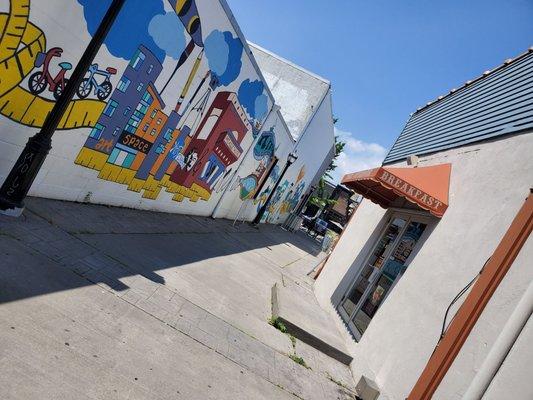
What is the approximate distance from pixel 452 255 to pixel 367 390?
1975 millimetres

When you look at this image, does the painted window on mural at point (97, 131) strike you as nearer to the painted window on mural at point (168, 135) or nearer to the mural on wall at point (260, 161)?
the painted window on mural at point (168, 135)

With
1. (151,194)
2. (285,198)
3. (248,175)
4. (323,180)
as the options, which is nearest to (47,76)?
(151,194)

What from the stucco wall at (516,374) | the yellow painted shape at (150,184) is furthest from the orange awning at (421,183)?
the yellow painted shape at (150,184)

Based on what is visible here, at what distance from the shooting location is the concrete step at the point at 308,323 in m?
6.29

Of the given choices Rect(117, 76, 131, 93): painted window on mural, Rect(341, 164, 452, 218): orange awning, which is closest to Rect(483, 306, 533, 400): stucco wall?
Rect(341, 164, 452, 218): orange awning

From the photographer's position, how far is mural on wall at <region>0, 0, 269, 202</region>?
15.1 feet

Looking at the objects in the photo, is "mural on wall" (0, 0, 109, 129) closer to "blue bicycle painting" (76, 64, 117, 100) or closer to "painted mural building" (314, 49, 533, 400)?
"blue bicycle painting" (76, 64, 117, 100)

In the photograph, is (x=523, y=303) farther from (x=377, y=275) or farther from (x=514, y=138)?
(x=377, y=275)

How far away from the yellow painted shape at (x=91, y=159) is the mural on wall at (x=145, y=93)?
0.06ft

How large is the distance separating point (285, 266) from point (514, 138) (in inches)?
300

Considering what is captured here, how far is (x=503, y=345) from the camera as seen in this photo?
139 inches

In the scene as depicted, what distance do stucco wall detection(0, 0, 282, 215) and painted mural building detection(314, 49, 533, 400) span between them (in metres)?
3.76

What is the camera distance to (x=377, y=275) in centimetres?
780

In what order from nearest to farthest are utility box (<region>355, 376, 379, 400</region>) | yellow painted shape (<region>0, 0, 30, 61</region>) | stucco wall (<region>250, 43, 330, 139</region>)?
1. yellow painted shape (<region>0, 0, 30, 61</region>)
2. utility box (<region>355, 376, 379, 400</region>)
3. stucco wall (<region>250, 43, 330, 139</region>)
